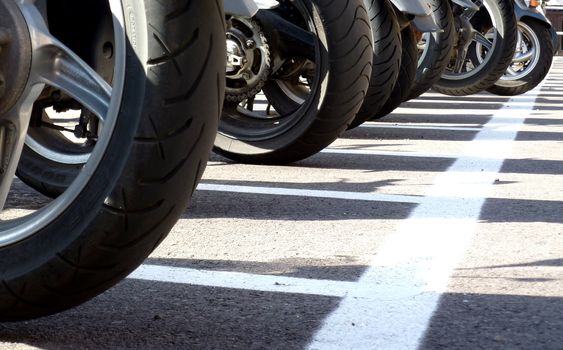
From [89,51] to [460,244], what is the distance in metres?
1.36

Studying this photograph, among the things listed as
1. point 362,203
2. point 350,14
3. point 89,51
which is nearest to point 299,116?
point 350,14

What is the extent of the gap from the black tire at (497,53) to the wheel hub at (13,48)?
27.5 ft

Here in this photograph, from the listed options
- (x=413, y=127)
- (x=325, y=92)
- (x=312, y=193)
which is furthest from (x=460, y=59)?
(x=312, y=193)

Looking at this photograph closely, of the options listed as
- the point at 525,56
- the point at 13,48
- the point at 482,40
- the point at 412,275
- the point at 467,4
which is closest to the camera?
the point at 13,48

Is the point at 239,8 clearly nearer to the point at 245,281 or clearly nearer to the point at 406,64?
the point at 245,281

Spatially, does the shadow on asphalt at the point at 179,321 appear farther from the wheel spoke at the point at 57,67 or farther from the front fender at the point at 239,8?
the front fender at the point at 239,8

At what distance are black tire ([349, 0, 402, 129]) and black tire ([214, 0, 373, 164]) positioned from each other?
0.63 m

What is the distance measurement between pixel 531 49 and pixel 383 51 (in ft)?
21.1

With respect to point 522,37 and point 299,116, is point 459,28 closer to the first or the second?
point 522,37

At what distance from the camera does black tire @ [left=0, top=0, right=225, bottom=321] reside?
240 centimetres

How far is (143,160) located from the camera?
7.90ft

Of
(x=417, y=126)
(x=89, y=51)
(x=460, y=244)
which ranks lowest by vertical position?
(x=417, y=126)

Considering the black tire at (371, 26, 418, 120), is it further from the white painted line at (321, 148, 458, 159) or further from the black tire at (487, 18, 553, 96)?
the black tire at (487, 18, 553, 96)

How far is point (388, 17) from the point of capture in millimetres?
Answer: 6621
